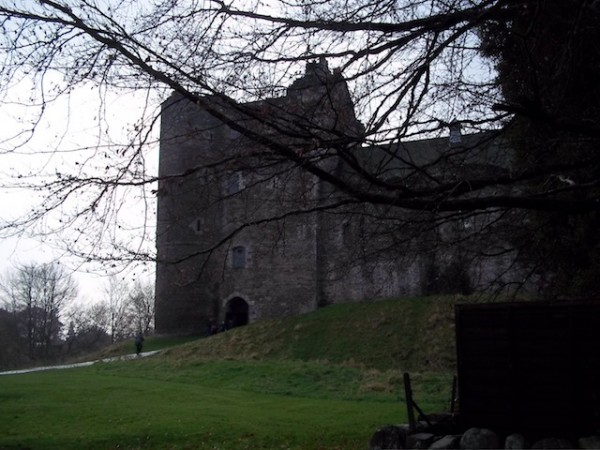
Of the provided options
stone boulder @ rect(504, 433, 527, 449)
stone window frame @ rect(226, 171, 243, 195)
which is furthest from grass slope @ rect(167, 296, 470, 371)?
stone window frame @ rect(226, 171, 243, 195)

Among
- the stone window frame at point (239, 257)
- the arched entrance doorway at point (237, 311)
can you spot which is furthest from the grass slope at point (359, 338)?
the stone window frame at point (239, 257)

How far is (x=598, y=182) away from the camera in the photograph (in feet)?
20.4

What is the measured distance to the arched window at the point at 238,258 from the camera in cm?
3528

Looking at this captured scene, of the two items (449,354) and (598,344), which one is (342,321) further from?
(598,344)

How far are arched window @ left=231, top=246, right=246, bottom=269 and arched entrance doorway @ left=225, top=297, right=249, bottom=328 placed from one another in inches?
71.0

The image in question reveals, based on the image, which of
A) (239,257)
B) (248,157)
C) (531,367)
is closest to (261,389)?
(531,367)

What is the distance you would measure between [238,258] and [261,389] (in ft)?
57.7

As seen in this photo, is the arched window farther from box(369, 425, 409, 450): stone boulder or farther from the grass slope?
box(369, 425, 409, 450): stone boulder

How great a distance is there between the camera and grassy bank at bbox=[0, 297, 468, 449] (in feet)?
36.9

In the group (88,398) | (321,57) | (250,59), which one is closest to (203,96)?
(250,59)

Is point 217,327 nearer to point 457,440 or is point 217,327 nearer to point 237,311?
point 237,311

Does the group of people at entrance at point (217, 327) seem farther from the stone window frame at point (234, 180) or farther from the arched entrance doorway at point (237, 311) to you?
the stone window frame at point (234, 180)

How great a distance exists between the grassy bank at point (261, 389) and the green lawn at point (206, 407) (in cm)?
3

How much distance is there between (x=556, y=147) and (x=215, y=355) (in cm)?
1992
